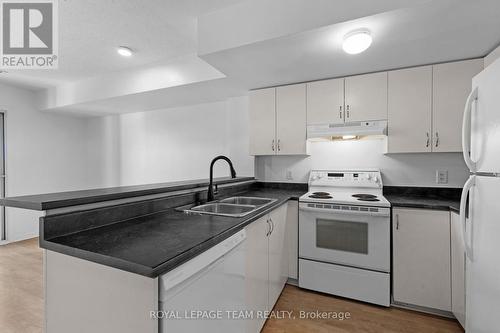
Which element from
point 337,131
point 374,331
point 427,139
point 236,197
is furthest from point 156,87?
point 374,331

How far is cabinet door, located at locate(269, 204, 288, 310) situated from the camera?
6.05ft

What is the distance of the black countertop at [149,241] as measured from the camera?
2.65 feet

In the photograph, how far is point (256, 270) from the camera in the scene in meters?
1.54

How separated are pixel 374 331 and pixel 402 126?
1818 millimetres

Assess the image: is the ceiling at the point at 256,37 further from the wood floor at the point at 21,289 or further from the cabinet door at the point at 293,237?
the wood floor at the point at 21,289

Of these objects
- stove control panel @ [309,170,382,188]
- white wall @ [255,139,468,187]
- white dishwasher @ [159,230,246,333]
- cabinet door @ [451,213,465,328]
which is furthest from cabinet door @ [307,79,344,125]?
white dishwasher @ [159,230,246,333]

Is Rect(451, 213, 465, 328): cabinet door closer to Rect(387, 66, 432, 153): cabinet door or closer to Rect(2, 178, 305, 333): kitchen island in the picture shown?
Rect(387, 66, 432, 153): cabinet door

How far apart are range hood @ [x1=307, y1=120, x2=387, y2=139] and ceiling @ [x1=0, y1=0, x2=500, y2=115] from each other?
0.54m

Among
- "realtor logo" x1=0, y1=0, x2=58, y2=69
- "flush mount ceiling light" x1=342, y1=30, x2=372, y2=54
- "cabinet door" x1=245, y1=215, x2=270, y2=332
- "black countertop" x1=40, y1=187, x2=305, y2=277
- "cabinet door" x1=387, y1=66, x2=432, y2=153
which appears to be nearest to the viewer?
"black countertop" x1=40, y1=187, x2=305, y2=277

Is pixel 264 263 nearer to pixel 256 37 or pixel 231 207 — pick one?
pixel 231 207

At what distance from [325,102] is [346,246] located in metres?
1.51

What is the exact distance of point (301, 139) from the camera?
2.62 meters

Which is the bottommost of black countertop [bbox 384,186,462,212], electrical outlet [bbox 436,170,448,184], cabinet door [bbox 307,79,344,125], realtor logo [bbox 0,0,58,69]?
black countertop [bbox 384,186,462,212]

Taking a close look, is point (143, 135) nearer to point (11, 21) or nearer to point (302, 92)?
point (11, 21)
